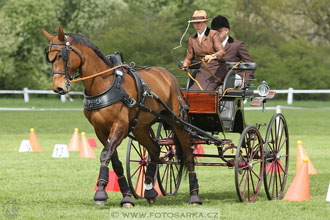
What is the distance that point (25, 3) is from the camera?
140ft

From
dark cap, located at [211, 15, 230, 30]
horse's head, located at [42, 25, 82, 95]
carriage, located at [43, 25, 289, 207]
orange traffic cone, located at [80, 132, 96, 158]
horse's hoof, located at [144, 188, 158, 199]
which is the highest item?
dark cap, located at [211, 15, 230, 30]

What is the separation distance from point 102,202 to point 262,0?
3899 centimetres

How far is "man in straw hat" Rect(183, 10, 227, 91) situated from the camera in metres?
9.15

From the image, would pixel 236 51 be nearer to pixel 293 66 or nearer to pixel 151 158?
pixel 151 158

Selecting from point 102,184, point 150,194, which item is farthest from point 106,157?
point 150,194

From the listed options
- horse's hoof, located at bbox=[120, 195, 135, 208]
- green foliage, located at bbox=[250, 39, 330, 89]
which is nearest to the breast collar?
horse's hoof, located at bbox=[120, 195, 135, 208]

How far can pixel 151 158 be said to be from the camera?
29.4ft

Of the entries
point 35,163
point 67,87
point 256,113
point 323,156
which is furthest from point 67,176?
point 256,113

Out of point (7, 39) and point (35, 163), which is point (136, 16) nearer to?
point (7, 39)

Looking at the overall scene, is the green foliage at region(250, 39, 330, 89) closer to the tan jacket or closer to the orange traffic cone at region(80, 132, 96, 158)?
the orange traffic cone at region(80, 132, 96, 158)

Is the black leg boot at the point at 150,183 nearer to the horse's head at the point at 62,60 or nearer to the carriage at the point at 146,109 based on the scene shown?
the carriage at the point at 146,109

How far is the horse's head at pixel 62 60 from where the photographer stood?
7.52 metres

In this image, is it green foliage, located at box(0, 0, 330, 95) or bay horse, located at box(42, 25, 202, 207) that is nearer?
bay horse, located at box(42, 25, 202, 207)

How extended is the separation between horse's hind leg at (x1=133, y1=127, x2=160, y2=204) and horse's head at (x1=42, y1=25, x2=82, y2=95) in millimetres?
1397
